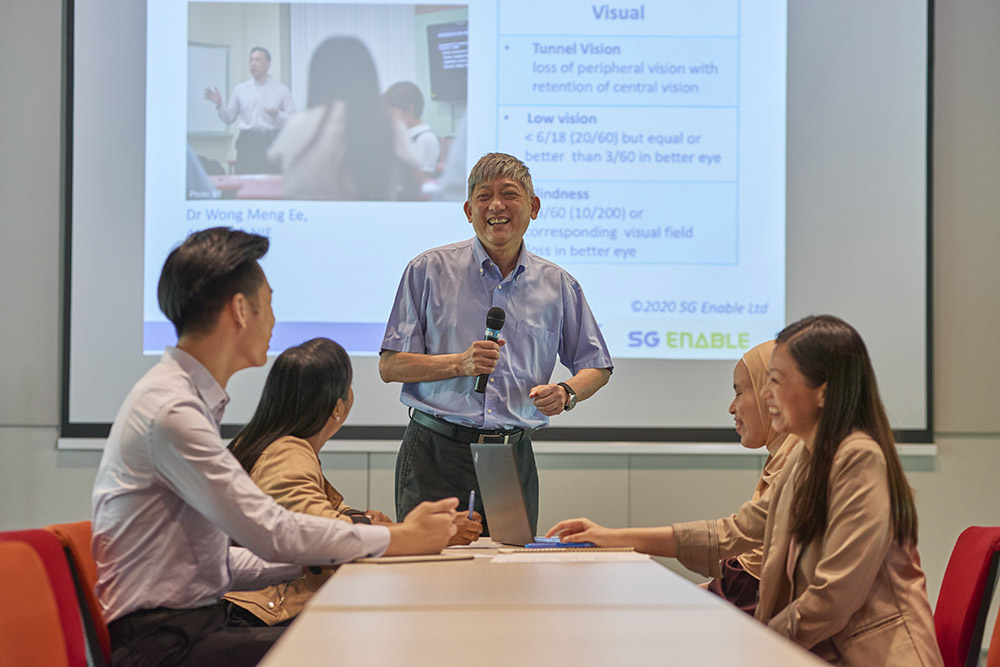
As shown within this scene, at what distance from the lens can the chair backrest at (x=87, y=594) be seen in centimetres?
184

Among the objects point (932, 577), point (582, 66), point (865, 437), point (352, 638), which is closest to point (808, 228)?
point (582, 66)

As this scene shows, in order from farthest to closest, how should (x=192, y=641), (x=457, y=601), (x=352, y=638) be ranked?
1. (x=192, y=641)
2. (x=457, y=601)
3. (x=352, y=638)

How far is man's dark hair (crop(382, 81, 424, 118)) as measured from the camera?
432 centimetres

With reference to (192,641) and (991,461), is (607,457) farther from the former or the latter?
(192,641)

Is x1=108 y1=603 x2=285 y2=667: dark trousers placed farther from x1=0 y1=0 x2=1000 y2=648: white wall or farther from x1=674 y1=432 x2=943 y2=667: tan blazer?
x1=0 y1=0 x2=1000 y2=648: white wall

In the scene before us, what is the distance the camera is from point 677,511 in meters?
4.32

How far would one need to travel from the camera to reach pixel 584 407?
14.2 feet

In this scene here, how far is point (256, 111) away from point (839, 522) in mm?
3277

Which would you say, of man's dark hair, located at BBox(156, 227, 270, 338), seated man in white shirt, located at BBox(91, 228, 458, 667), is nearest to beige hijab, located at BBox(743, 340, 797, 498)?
seated man in white shirt, located at BBox(91, 228, 458, 667)

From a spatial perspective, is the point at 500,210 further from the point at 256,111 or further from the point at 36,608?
the point at 36,608

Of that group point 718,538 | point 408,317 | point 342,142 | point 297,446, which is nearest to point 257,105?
point 342,142

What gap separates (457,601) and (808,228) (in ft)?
10.9

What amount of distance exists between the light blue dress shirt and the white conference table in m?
1.33

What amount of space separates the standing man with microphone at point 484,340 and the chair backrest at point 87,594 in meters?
1.18
